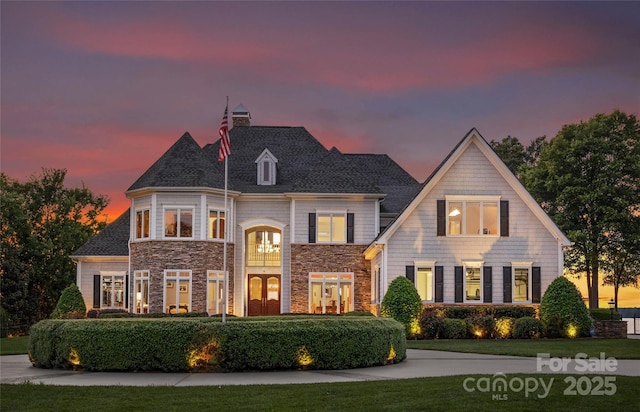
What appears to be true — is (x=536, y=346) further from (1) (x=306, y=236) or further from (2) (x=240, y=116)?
(2) (x=240, y=116)

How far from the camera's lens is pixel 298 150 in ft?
149

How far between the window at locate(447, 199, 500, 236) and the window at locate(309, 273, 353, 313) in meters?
6.41

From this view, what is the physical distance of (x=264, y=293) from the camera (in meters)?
42.1

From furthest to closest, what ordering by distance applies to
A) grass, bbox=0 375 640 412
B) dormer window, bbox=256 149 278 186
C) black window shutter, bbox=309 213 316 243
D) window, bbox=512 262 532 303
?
dormer window, bbox=256 149 278 186 → black window shutter, bbox=309 213 316 243 → window, bbox=512 262 532 303 → grass, bbox=0 375 640 412

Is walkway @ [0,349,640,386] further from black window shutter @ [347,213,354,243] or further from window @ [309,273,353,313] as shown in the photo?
black window shutter @ [347,213,354,243]

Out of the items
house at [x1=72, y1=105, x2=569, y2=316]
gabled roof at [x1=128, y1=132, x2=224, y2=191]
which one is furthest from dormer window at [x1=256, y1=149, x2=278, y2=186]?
gabled roof at [x1=128, y1=132, x2=224, y2=191]

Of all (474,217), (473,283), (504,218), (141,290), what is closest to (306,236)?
(141,290)

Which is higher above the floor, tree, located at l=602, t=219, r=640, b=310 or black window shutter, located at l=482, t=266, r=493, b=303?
tree, located at l=602, t=219, r=640, b=310

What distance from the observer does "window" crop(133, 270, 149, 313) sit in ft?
127

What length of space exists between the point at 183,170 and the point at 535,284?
661 inches

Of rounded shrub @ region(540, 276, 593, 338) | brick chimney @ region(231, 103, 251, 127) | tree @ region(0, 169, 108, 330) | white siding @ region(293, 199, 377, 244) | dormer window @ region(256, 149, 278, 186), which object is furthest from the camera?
tree @ region(0, 169, 108, 330)

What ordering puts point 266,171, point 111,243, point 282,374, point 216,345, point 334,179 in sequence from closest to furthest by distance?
1. point 282,374
2. point 216,345
3. point 334,179
4. point 266,171
5. point 111,243

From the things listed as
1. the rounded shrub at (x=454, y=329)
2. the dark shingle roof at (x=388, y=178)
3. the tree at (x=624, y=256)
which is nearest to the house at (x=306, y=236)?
the dark shingle roof at (x=388, y=178)

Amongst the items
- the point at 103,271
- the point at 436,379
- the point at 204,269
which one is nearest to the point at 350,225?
the point at 204,269
